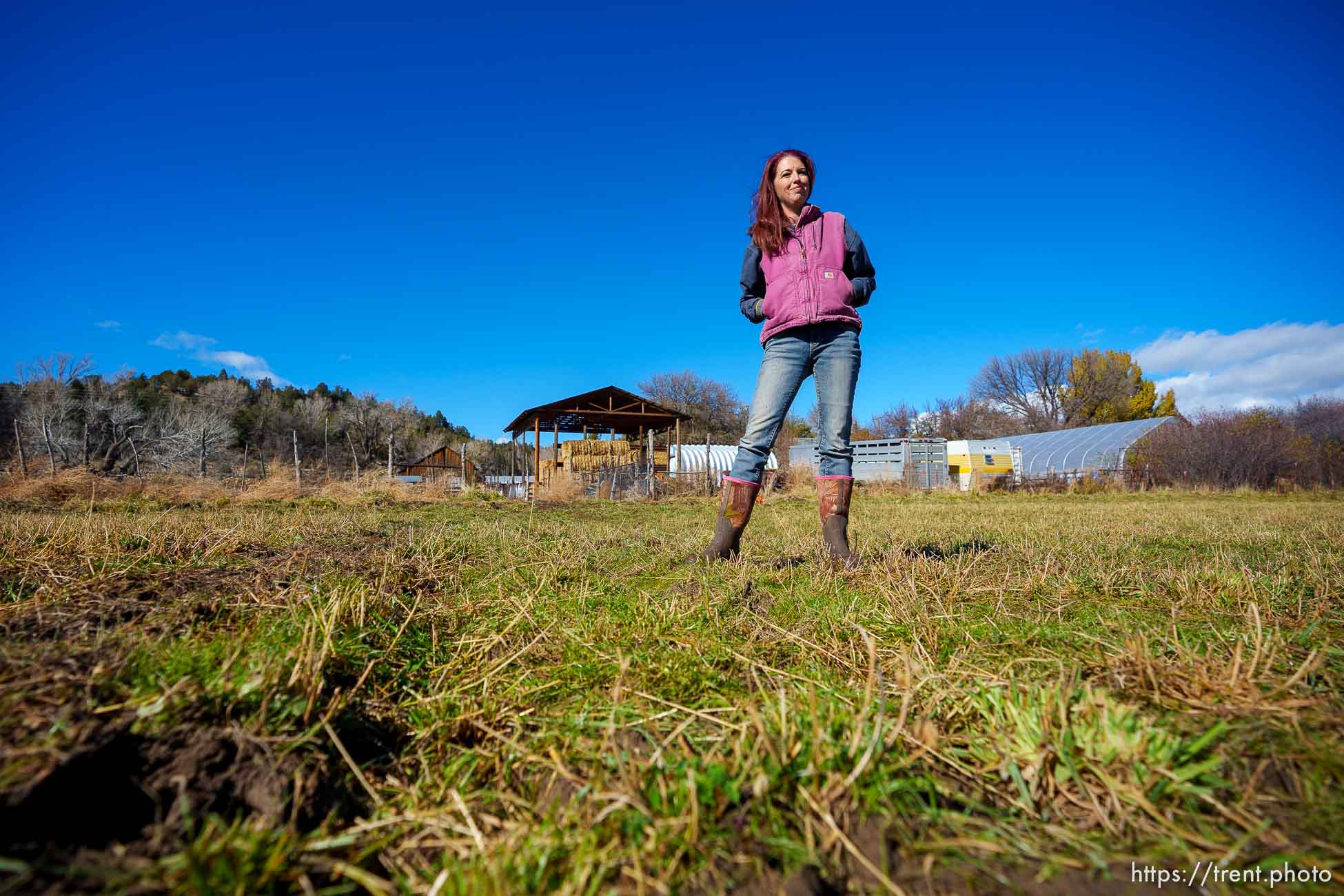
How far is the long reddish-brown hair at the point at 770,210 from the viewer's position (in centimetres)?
315

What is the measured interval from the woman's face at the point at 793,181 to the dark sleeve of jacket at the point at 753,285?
12.7 inches

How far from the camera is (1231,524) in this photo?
203 inches

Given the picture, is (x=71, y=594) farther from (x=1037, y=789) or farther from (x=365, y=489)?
(x=365, y=489)

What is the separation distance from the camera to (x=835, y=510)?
298cm

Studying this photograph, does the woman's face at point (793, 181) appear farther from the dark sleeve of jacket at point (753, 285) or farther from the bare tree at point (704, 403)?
the bare tree at point (704, 403)

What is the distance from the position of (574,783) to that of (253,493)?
14081 mm

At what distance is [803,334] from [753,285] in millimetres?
531

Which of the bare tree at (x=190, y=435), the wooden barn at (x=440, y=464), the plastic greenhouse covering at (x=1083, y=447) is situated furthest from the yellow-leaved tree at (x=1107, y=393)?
the bare tree at (x=190, y=435)

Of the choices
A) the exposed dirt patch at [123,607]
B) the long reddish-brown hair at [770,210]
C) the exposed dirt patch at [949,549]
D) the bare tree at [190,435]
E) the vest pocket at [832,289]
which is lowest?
the exposed dirt patch at [949,549]

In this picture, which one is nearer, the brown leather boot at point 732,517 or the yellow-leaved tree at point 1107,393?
the brown leather boot at point 732,517

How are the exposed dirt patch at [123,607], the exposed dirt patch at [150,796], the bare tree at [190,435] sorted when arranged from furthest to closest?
the bare tree at [190,435], the exposed dirt patch at [123,607], the exposed dirt patch at [150,796]

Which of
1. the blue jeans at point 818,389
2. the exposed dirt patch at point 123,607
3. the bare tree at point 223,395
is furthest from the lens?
the bare tree at point 223,395

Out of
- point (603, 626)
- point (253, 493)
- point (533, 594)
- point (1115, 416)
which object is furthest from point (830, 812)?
point (1115, 416)

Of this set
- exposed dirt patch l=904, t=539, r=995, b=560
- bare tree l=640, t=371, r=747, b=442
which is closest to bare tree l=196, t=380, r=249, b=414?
bare tree l=640, t=371, r=747, b=442
